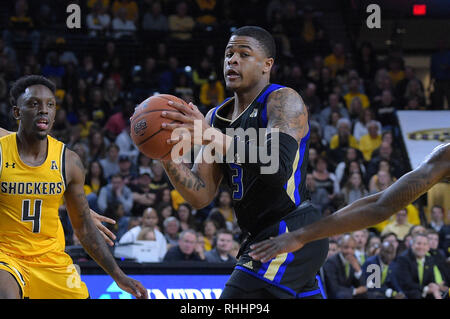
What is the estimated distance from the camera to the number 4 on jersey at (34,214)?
4453 mm

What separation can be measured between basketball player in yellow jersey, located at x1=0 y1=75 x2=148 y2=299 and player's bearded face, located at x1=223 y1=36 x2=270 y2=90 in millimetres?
1306

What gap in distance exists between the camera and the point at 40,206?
14.7 feet

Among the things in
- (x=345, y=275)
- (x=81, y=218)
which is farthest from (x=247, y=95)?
(x=345, y=275)

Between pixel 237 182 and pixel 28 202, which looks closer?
pixel 237 182

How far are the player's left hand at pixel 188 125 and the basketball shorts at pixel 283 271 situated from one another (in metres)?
0.75

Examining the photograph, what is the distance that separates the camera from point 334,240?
28.4 feet

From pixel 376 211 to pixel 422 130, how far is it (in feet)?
27.1

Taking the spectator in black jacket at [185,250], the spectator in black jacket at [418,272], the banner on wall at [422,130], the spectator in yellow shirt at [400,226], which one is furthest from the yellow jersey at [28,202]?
the banner on wall at [422,130]

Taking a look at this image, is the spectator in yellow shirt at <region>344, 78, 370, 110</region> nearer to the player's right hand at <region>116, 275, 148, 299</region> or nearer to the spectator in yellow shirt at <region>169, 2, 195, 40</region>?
the spectator in yellow shirt at <region>169, 2, 195, 40</region>

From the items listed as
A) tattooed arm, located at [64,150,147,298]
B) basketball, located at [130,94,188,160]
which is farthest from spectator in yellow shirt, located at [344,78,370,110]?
basketball, located at [130,94,188,160]

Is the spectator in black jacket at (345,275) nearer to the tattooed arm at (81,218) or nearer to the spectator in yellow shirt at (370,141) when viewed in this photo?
the spectator in yellow shirt at (370,141)

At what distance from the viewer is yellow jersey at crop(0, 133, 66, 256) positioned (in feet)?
14.5

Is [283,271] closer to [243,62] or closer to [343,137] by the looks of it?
Answer: [243,62]

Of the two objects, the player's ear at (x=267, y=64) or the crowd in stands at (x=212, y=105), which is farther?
the crowd in stands at (x=212, y=105)
